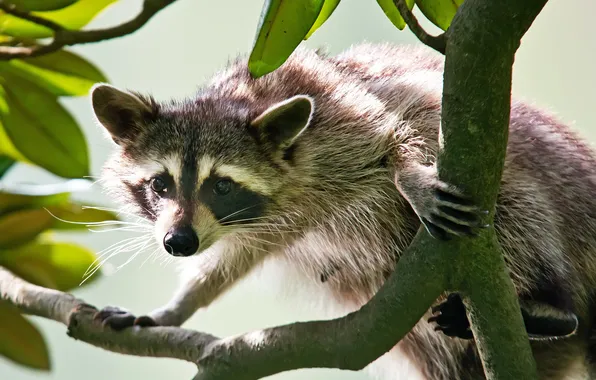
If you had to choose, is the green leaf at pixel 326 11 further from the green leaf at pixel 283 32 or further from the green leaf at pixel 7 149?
the green leaf at pixel 7 149

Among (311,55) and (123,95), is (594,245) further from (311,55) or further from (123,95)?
(123,95)

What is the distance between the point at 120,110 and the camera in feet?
7.66

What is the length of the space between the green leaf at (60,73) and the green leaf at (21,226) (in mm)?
356

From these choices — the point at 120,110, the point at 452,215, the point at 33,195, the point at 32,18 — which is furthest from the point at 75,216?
the point at 452,215

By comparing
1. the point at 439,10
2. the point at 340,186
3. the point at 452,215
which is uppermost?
the point at 439,10

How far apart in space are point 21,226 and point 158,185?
439 millimetres

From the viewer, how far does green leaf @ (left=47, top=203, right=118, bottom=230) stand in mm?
2424

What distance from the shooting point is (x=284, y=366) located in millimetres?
1821

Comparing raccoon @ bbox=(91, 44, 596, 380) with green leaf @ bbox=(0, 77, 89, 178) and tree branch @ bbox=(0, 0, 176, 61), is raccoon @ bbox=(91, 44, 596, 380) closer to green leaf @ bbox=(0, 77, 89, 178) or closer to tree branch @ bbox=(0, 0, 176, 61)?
green leaf @ bbox=(0, 77, 89, 178)

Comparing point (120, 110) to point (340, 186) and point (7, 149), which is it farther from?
point (340, 186)

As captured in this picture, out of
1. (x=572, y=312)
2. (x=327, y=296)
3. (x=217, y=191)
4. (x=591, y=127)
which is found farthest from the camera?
(x=591, y=127)

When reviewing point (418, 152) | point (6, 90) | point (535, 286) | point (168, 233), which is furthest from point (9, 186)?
point (535, 286)

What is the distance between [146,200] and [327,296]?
24.3 inches

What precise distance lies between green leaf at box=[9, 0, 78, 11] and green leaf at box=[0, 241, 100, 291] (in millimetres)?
776
